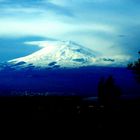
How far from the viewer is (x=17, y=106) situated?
33875mm

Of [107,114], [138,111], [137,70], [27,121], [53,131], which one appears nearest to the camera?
[53,131]

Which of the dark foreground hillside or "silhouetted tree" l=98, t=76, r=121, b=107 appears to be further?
"silhouetted tree" l=98, t=76, r=121, b=107

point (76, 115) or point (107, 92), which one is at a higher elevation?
point (107, 92)

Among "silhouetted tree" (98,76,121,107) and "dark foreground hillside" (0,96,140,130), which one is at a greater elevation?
"silhouetted tree" (98,76,121,107)

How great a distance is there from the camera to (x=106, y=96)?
1162 inches

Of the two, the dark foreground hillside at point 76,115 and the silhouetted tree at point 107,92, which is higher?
the silhouetted tree at point 107,92

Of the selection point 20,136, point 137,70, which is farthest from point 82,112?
point 137,70

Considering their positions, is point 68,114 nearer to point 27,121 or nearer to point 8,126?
point 27,121

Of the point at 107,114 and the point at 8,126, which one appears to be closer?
the point at 8,126

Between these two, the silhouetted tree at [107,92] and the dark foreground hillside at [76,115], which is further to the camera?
the silhouetted tree at [107,92]

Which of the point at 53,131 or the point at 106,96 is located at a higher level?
the point at 106,96

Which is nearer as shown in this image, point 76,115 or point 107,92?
point 76,115

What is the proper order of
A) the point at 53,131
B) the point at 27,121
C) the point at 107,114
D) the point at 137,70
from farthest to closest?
the point at 137,70 → the point at 107,114 → the point at 27,121 → the point at 53,131

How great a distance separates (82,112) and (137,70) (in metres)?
13.5
